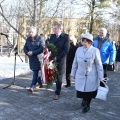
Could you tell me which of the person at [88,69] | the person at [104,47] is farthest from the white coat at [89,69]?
the person at [104,47]

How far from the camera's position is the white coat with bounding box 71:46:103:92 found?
6.61m

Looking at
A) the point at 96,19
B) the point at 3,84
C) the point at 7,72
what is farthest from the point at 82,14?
the point at 3,84

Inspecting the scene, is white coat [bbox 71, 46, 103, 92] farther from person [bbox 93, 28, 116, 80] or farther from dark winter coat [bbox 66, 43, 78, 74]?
dark winter coat [bbox 66, 43, 78, 74]

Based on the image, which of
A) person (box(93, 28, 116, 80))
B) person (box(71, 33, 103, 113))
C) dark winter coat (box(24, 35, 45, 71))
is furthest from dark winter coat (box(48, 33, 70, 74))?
person (box(93, 28, 116, 80))

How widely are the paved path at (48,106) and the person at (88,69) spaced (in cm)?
51

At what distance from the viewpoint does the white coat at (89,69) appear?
21.7 ft

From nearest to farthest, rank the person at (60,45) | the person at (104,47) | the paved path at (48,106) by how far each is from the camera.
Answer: the paved path at (48,106), the person at (60,45), the person at (104,47)

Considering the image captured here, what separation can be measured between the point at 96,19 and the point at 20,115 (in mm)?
20675

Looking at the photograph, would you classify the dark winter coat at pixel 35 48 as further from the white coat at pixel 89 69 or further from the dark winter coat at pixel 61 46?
the white coat at pixel 89 69

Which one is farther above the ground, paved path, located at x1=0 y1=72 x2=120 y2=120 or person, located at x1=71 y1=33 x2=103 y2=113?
person, located at x1=71 y1=33 x2=103 y2=113

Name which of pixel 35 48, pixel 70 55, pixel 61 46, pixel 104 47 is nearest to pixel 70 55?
pixel 70 55

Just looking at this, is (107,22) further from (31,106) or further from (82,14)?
(31,106)

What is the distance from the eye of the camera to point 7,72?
480 inches

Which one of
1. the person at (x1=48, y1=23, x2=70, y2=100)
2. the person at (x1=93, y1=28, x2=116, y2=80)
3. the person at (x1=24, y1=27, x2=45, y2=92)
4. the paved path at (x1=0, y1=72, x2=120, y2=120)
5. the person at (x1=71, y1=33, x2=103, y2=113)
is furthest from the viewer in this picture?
the person at (x1=93, y1=28, x2=116, y2=80)
